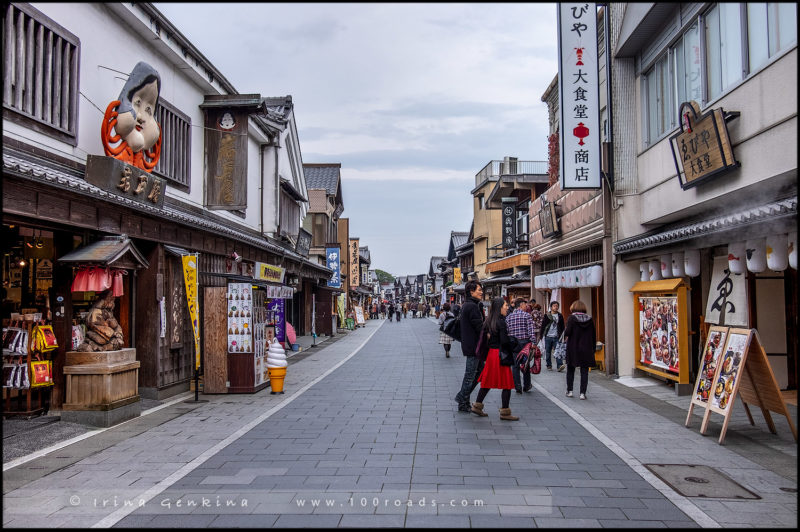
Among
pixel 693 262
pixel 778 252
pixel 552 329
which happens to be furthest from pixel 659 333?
pixel 552 329

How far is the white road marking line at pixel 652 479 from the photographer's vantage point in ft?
16.9

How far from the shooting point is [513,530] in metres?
4.68

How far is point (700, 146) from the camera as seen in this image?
10.1 metres

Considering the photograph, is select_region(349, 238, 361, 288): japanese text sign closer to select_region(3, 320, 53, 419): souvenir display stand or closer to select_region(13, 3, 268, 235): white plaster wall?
select_region(13, 3, 268, 235): white plaster wall

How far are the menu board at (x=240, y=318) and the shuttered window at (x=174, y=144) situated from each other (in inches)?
117

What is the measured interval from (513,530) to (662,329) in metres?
8.61

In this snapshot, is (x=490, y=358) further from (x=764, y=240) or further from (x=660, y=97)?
(x=660, y=97)

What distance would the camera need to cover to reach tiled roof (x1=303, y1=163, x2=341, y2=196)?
38.8 meters

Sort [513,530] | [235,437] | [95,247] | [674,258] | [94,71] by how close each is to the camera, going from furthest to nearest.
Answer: [674,258], [94,71], [95,247], [235,437], [513,530]

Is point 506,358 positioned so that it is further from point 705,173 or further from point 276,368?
point 276,368

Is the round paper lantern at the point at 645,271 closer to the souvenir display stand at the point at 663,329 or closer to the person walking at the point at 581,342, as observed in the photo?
the souvenir display stand at the point at 663,329

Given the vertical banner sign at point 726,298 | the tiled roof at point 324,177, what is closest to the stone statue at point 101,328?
the vertical banner sign at point 726,298

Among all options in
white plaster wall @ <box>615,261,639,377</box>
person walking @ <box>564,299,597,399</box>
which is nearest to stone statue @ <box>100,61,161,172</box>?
person walking @ <box>564,299,597,399</box>

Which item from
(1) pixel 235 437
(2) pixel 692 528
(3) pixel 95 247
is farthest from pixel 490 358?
(3) pixel 95 247
